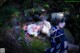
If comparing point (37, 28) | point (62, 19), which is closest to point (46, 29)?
point (37, 28)

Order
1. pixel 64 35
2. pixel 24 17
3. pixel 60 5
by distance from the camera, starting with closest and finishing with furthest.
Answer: pixel 64 35 → pixel 24 17 → pixel 60 5

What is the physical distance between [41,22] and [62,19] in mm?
406

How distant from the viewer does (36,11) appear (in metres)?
4.12

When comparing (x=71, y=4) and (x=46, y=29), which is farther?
(x=71, y=4)

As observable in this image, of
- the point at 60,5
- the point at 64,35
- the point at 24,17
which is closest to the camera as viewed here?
the point at 64,35

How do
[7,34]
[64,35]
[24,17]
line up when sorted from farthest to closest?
[24,17] < [64,35] < [7,34]

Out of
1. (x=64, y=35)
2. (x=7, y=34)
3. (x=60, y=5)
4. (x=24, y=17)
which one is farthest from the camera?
(x=60, y=5)

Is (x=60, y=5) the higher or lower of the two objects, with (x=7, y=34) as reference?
higher

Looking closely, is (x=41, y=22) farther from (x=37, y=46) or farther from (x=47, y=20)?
(x=37, y=46)

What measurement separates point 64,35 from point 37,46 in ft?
1.63

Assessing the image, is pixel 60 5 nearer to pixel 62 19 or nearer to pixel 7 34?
pixel 62 19

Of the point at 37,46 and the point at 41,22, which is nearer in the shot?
the point at 37,46

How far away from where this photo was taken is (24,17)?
405 centimetres

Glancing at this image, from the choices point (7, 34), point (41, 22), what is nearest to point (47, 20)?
point (41, 22)
